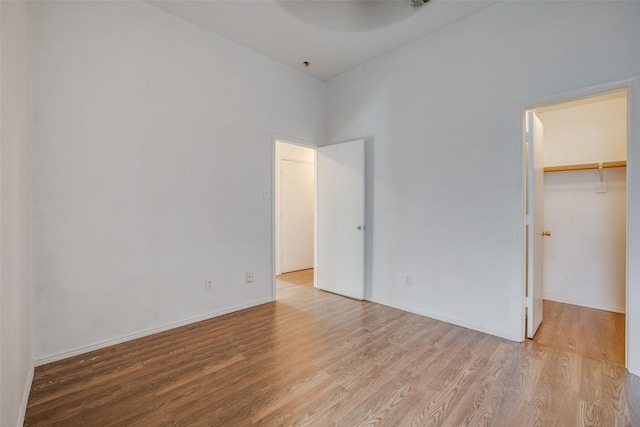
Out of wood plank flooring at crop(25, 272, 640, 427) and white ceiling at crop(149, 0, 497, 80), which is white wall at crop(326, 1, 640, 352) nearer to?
white ceiling at crop(149, 0, 497, 80)

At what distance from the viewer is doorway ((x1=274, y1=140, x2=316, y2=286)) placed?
17.4 feet

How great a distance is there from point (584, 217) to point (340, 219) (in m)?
2.89

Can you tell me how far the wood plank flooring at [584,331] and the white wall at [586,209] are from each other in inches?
Result: 11.1

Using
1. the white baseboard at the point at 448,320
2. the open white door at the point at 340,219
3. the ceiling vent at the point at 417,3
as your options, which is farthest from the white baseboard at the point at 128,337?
the ceiling vent at the point at 417,3

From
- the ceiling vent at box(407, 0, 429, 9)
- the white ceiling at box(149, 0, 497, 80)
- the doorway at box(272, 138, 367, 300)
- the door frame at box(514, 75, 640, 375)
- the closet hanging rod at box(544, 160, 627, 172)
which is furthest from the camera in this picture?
the doorway at box(272, 138, 367, 300)

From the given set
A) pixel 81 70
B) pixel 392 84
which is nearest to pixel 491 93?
pixel 392 84

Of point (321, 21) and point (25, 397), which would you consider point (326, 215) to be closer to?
point (321, 21)

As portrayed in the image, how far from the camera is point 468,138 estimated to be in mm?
2834

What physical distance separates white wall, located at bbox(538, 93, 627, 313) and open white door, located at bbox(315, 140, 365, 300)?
239cm

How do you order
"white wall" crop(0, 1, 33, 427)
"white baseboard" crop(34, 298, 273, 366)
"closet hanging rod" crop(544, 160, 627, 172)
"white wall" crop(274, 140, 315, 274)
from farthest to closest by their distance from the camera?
"white wall" crop(274, 140, 315, 274)
"closet hanging rod" crop(544, 160, 627, 172)
"white baseboard" crop(34, 298, 273, 366)
"white wall" crop(0, 1, 33, 427)

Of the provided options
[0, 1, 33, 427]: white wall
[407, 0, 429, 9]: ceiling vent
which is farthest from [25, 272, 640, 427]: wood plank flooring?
[407, 0, 429, 9]: ceiling vent

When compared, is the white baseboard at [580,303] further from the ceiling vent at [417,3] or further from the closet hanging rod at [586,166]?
the ceiling vent at [417,3]

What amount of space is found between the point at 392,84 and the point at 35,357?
4179 millimetres

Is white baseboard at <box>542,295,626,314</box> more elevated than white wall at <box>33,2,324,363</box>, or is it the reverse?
white wall at <box>33,2,324,363</box>
